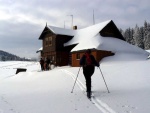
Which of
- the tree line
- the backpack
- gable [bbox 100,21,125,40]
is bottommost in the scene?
the backpack

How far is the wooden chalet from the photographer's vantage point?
118 ft

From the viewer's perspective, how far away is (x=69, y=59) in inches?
1553

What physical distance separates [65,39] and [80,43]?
5.98 meters

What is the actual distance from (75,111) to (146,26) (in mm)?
75721

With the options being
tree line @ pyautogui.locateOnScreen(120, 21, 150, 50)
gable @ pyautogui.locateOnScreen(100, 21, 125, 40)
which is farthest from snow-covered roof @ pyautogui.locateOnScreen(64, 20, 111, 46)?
tree line @ pyautogui.locateOnScreen(120, 21, 150, 50)

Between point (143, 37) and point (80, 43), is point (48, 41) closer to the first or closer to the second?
point (80, 43)

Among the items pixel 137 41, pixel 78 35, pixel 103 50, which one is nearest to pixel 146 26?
pixel 137 41

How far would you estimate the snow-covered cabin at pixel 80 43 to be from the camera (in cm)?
3073

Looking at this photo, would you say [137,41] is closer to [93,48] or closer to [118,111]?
[93,48]

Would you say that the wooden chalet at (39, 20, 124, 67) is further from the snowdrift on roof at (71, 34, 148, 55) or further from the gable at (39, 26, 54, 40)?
the snowdrift on roof at (71, 34, 148, 55)

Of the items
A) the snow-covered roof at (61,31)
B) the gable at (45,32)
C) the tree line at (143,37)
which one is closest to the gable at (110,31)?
the snow-covered roof at (61,31)

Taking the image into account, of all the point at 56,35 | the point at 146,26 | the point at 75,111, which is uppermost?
the point at 146,26

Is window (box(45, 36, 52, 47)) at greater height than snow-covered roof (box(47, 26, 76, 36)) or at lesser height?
lesser

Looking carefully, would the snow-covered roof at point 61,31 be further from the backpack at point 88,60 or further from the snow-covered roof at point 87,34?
the backpack at point 88,60
